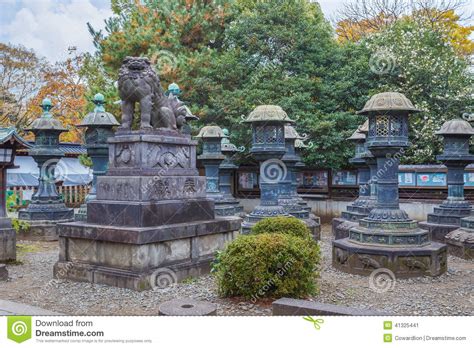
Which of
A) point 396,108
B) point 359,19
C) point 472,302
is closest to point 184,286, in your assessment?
point 472,302

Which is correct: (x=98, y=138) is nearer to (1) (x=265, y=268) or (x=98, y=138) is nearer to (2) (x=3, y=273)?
(2) (x=3, y=273)

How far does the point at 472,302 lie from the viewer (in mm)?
6664

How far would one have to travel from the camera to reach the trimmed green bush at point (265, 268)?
20.4 ft

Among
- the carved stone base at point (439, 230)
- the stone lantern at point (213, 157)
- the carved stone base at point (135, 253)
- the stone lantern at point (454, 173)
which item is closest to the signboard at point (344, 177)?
the stone lantern at point (213, 157)

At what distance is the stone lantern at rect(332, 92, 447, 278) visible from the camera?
327 inches

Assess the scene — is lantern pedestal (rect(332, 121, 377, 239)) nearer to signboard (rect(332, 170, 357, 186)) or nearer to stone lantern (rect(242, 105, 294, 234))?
stone lantern (rect(242, 105, 294, 234))

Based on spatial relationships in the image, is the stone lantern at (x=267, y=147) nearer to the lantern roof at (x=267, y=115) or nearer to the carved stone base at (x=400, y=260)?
the lantern roof at (x=267, y=115)

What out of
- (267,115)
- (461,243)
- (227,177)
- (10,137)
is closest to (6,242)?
(10,137)

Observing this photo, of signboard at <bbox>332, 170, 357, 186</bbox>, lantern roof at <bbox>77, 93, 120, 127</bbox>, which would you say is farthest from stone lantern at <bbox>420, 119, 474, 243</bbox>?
lantern roof at <bbox>77, 93, 120, 127</bbox>

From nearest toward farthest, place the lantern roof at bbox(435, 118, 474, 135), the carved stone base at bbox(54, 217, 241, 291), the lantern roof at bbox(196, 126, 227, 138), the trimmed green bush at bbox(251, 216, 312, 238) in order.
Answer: the carved stone base at bbox(54, 217, 241, 291)
the trimmed green bush at bbox(251, 216, 312, 238)
the lantern roof at bbox(435, 118, 474, 135)
the lantern roof at bbox(196, 126, 227, 138)

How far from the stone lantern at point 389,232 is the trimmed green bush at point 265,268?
239 cm

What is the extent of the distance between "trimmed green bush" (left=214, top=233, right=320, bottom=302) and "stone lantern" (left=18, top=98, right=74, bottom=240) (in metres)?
8.39

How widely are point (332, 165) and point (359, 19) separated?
9528 millimetres

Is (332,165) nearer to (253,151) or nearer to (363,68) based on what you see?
(363,68)
